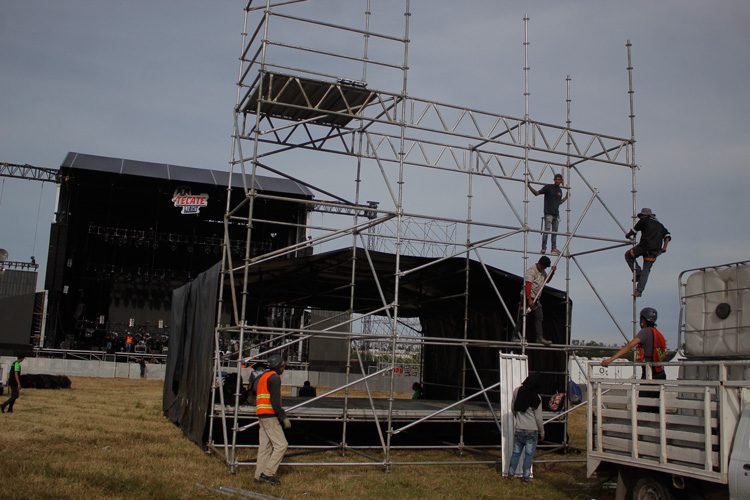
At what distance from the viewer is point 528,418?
10.2m

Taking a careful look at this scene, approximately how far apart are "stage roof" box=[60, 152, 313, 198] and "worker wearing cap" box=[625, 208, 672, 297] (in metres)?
23.1

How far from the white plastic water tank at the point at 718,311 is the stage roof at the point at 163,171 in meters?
25.7

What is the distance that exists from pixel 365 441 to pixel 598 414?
664 centimetres

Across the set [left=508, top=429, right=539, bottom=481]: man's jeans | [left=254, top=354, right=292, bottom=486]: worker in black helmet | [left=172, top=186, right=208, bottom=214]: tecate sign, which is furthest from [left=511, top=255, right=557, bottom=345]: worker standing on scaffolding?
[left=172, top=186, right=208, bottom=214]: tecate sign

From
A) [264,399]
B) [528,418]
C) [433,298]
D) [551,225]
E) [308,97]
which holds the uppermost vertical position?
[308,97]

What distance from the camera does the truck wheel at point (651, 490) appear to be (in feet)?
24.5

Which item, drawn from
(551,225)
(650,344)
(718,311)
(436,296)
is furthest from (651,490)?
(436,296)

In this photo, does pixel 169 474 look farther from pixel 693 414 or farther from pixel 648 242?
pixel 648 242

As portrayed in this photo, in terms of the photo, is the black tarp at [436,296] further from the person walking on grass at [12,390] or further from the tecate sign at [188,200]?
the tecate sign at [188,200]

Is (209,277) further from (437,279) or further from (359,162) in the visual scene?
(437,279)

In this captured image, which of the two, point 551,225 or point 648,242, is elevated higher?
point 551,225

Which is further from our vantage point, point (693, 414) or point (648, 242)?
point (648, 242)

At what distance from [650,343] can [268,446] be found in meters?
5.54

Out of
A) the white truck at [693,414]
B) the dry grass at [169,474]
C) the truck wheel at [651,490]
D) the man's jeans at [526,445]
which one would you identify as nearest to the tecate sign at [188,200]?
the dry grass at [169,474]
